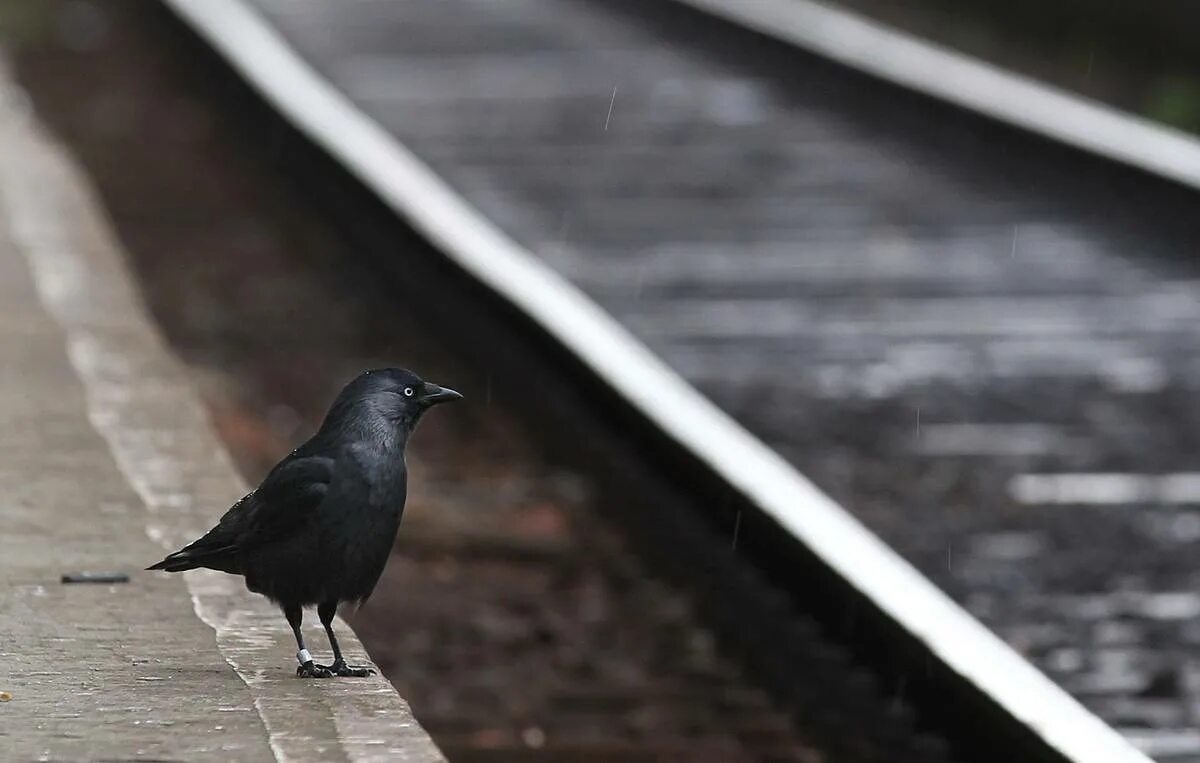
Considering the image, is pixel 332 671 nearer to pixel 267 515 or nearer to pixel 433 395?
pixel 267 515

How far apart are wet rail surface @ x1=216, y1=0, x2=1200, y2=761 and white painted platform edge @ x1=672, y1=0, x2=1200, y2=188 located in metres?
0.12

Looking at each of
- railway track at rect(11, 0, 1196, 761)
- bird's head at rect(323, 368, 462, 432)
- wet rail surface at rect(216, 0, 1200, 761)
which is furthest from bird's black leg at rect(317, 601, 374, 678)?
wet rail surface at rect(216, 0, 1200, 761)

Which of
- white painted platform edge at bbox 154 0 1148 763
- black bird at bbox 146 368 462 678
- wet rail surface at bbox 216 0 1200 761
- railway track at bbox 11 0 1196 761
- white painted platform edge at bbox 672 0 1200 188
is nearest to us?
black bird at bbox 146 368 462 678

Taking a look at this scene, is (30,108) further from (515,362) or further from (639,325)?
(515,362)

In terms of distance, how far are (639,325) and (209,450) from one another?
10.6 ft

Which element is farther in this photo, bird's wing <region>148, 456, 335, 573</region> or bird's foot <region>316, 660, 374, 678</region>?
bird's foot <region>316, 660, 374, 678</region>

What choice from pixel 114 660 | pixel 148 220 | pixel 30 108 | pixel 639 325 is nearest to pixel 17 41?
pixel 30 108

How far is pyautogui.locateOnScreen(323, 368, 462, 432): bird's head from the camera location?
427cm

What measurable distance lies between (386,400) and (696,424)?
2558 millimetres

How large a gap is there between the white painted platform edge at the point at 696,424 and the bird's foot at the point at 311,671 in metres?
1.14

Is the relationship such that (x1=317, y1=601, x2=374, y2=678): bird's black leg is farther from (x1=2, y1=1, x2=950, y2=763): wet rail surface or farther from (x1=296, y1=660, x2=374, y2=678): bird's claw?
(x1=2, y1=1, x2=950, y2=763): wet rail surface

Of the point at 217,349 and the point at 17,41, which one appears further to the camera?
the point at 17,41

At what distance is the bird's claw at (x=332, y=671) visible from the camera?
4418mm

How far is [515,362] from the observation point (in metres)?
8.46
